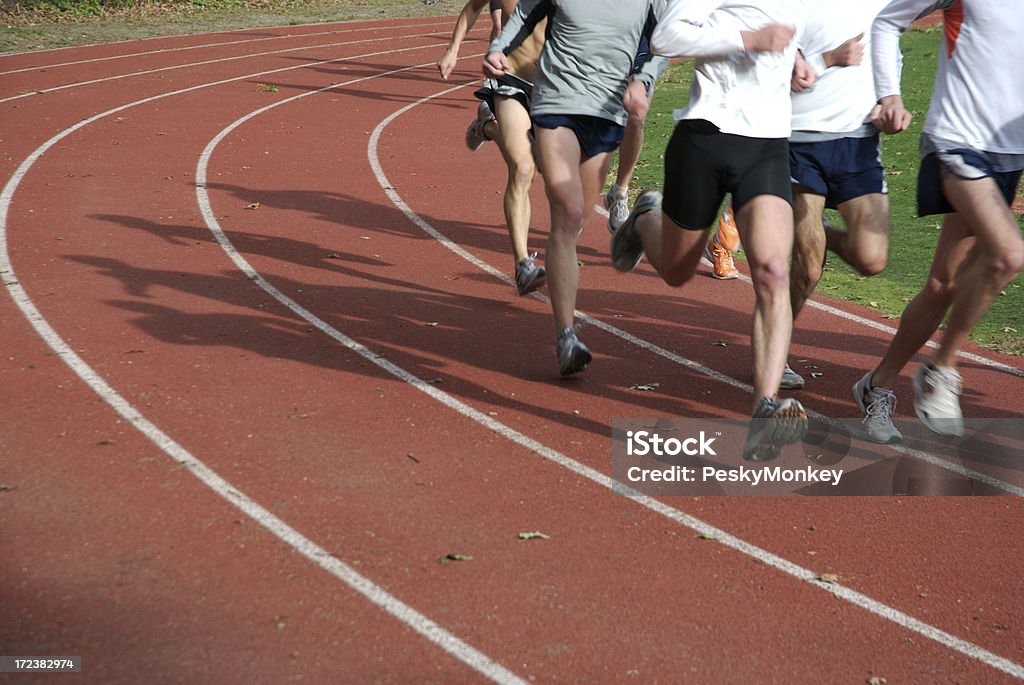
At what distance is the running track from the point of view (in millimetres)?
4102

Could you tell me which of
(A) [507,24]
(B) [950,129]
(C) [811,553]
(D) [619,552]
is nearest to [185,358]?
(A) [507,24]

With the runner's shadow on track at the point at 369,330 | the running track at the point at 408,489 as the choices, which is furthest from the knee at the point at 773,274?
the runner's shadow on track at the point at 369,330

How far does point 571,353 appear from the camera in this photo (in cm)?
652

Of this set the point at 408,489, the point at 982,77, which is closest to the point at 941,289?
the point at 982,77

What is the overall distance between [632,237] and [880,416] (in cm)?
149

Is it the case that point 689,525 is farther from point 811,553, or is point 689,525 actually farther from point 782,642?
point 782,642

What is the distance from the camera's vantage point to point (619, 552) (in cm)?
483

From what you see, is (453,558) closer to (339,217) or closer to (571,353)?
(571,353)

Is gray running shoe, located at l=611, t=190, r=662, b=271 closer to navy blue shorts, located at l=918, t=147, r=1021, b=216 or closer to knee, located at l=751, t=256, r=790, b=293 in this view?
knee, located at l=751, t=256, r=790, b=293

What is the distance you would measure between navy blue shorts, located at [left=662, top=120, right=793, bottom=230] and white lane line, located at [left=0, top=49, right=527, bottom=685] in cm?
221

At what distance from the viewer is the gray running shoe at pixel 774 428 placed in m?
4.97

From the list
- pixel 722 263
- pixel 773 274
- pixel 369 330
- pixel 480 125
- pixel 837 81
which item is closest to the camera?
pixel 773 274

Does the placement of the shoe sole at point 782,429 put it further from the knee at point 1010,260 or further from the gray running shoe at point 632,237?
the gray running shoe at point 632,237

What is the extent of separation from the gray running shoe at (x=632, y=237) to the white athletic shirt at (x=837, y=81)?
2.50 ft
